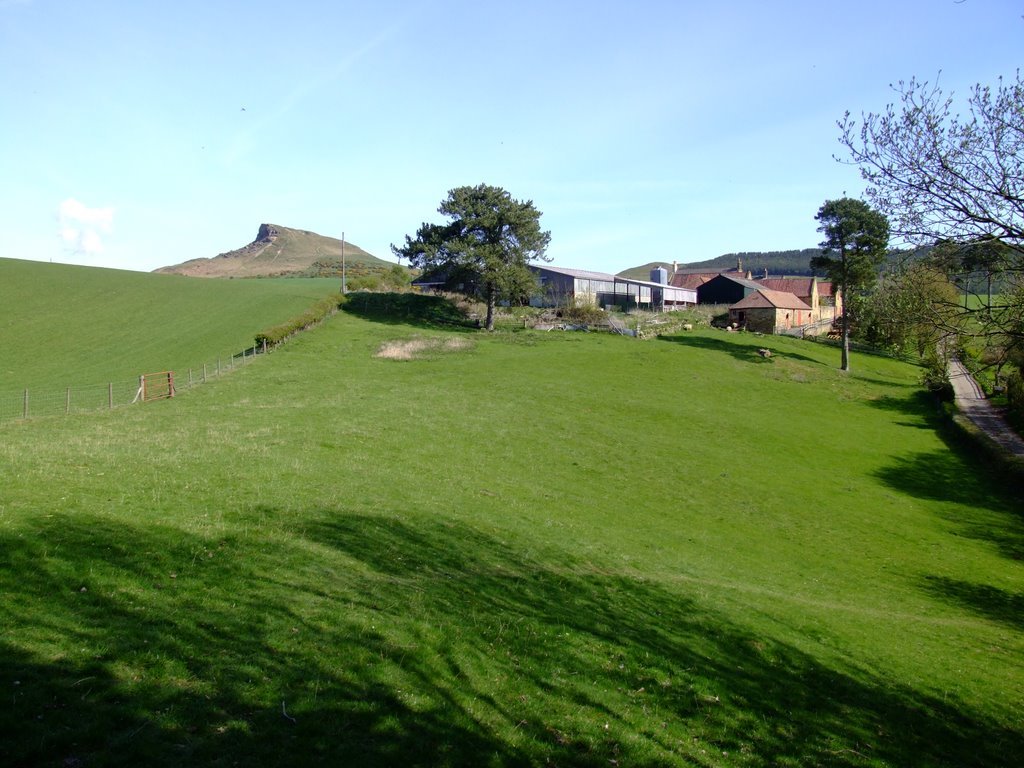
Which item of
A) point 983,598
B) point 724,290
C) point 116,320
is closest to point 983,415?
point 983,598

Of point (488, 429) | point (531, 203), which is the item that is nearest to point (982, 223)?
point (488, 429)

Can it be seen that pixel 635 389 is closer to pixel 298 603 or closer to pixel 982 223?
pixel 982 223

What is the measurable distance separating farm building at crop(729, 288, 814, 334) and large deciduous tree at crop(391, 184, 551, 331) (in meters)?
32.8

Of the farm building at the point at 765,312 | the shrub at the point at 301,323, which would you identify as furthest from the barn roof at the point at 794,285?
the shrub at the point at 301,323

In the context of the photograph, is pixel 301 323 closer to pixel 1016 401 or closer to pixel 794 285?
pixel 1016 401

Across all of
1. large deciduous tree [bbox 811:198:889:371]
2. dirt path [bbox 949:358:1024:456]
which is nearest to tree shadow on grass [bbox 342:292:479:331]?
large deciduous tree [bbox 811:198:889:371]

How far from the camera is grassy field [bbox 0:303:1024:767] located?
7531 millimetres

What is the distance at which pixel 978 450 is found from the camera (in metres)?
37.8

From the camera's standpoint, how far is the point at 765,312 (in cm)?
8038

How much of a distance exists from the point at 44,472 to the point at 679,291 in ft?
303

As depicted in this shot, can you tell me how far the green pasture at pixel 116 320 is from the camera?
43969mm

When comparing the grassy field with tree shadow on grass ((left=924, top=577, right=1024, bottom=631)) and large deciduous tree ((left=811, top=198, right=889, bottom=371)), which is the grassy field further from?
large deciduous tree ((left=811, top=198, right=889, bottom=371))

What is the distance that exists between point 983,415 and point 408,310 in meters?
54.8

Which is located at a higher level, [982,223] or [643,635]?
[982,223]
